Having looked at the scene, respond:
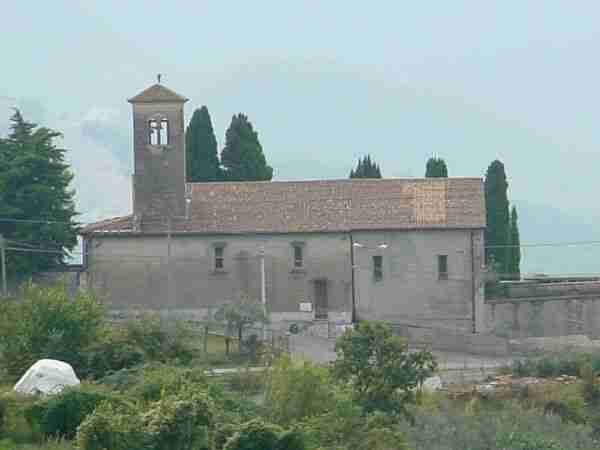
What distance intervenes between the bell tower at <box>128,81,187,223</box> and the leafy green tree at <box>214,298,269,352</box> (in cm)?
584

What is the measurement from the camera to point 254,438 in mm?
31625

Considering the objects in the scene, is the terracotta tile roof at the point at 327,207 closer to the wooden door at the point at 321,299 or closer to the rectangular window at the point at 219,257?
the rectangular window at the point at 219,257

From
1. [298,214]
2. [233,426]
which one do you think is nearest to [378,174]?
[298,214]

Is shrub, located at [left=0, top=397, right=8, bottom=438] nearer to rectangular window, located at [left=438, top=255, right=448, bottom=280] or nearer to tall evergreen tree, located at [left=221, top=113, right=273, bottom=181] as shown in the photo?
rectangular window, located at [left=438, top=255, right=448, bottom=280]

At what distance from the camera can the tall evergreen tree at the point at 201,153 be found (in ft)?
241

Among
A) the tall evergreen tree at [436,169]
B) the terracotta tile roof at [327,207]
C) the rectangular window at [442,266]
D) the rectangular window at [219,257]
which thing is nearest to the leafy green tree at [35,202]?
the terracotta tile roof at [327,207]

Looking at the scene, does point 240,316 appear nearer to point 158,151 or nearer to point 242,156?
point 158,151

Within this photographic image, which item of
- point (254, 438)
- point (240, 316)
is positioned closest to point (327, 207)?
point (240, 316)

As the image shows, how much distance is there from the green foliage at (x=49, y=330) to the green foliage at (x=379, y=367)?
21.1ft

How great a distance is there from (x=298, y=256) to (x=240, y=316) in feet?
16.3

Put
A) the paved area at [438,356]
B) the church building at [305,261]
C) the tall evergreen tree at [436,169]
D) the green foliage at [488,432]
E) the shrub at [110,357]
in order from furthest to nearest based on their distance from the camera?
the tall evergreen tree at [436,169], the church building at [305,261], the paved area at [438,356], the shrub at [110,357], the green foliage at [488,432]

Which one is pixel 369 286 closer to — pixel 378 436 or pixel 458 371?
pixel 458 371

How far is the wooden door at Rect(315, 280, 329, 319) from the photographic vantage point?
6194 cm

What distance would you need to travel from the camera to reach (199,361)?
48219 mm
